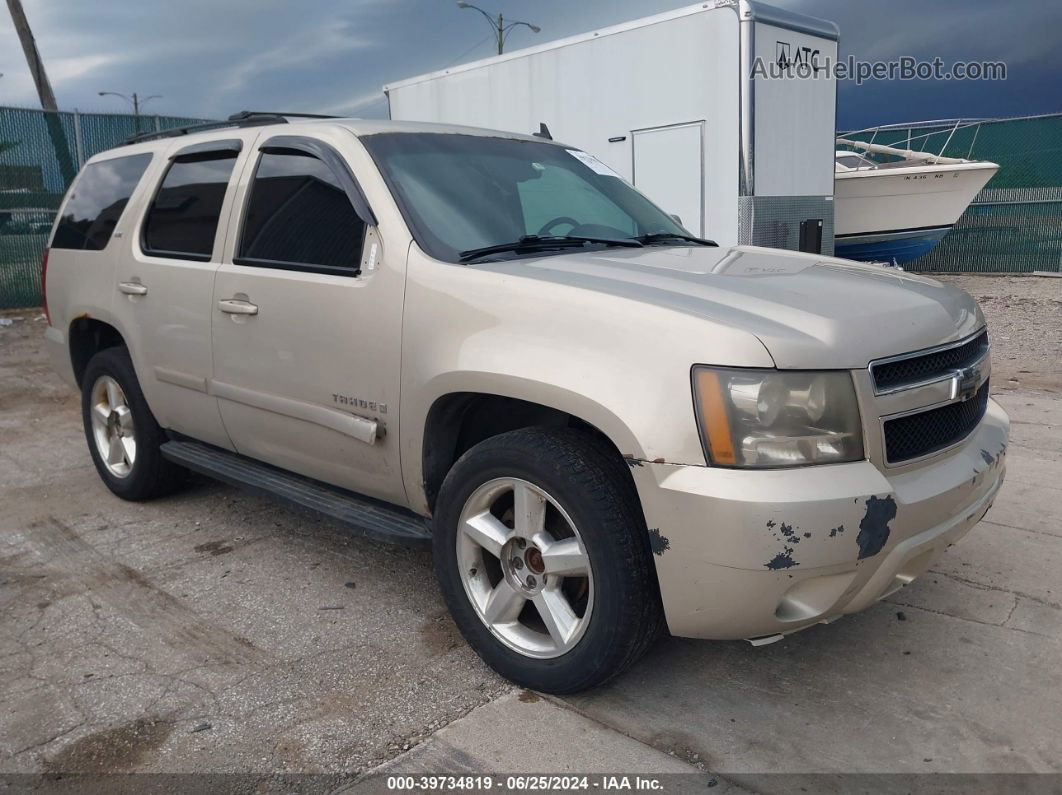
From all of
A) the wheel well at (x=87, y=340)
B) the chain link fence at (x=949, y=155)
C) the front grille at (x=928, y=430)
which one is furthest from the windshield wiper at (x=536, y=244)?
the chain link fence at (x=949, y=155)

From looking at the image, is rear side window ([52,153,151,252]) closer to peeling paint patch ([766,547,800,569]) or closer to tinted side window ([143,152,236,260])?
tinted side window ([143,152,236,260])

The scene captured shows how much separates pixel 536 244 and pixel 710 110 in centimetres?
647

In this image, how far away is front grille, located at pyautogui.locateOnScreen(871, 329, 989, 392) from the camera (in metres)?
2.53

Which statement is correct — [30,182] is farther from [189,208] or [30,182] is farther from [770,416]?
[770,416]

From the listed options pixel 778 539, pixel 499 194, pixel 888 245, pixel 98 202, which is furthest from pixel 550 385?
pixel 888 245

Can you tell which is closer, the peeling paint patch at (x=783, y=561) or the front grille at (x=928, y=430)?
the peeling paint patch at (x=783, y=561)

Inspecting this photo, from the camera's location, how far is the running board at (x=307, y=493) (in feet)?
10.7

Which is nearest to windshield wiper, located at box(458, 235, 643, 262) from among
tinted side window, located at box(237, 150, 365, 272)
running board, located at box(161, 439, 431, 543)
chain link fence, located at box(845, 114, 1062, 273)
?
tinted side window, located at box(237, 150, 365, 272)

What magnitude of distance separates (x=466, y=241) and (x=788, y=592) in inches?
63.6

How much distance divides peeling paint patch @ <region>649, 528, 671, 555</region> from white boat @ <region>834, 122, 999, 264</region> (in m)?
12.5

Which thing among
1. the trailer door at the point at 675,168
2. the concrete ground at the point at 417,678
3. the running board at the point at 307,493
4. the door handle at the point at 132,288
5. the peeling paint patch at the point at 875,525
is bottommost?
the concrete ground at the point at 417,678

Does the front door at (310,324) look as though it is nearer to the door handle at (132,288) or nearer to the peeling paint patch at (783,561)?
the door handle at (132,288)

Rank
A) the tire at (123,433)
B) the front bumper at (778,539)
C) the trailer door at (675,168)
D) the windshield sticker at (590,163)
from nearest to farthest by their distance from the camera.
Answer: the front bumper at (778,539), the windshield sticker at (590,163), the tire at (123,433), the trailer door at (675,168)

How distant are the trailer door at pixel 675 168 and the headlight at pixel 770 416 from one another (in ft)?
23.8
